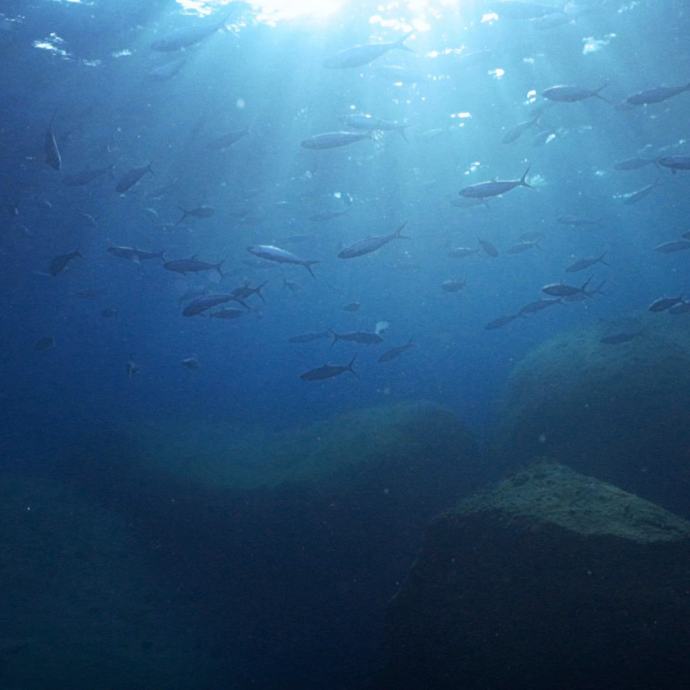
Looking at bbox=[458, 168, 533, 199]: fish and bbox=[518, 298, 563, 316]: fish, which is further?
bbox=[518, 298, 563, 316]: fish

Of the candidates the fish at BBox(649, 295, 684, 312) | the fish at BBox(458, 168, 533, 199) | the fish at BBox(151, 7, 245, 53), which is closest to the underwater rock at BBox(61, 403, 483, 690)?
the fish at BBox(649, 295, 684, 312)

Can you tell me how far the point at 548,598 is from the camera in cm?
567

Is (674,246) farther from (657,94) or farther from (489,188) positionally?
(489,188)

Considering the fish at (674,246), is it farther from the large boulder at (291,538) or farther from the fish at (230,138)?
the fish at (230,138)

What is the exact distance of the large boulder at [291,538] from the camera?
9.29m

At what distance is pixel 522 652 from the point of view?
5621 millimetres

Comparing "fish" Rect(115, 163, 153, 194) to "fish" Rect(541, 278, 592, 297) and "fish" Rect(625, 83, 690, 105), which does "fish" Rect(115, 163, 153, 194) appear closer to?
"fish" Rect(541, 278, 592, 297)

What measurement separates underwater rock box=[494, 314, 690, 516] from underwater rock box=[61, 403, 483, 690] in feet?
6.12

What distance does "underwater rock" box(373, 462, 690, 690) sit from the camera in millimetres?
5168

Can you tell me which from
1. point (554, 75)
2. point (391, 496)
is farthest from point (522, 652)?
point (554, 75)

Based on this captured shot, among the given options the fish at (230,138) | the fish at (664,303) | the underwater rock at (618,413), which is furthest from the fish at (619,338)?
the fish at (230,138)

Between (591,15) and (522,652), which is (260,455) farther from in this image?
(591,15)

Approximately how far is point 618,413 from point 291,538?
24.9 ft

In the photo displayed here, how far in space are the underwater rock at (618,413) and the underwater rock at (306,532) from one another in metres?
1.87
